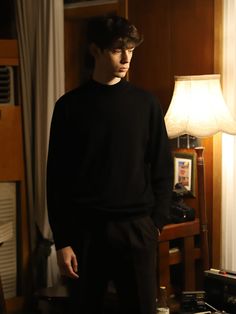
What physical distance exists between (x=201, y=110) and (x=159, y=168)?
0.76 m

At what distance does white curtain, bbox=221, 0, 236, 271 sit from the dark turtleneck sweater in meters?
0.97

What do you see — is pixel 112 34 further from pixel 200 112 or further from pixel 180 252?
pixel 180 252

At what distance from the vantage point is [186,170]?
290cm

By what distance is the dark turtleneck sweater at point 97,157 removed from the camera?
1.77 m

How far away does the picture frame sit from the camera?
2863 millimetres

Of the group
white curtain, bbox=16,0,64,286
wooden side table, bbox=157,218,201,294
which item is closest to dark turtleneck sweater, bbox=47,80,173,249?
wooden side table, bbox=157,218,201,294

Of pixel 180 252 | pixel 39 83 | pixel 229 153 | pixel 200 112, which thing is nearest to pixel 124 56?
pixel 200 112

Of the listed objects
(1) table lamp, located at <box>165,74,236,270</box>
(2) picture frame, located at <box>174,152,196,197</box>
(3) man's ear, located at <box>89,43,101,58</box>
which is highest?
(3) man's ear, located at <box>89,43,101,58</box>

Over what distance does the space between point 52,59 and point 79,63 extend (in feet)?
1.48

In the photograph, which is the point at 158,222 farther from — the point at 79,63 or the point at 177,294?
the point at 79,63

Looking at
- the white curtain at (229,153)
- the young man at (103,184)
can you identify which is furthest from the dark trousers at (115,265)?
the white curtain at (229,153)

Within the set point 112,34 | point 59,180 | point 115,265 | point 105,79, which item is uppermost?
point 112,34

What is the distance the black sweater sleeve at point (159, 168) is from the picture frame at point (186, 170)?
0.98 meters

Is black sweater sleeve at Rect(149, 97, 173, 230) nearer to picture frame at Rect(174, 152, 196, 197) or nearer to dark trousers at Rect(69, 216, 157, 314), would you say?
dark trousers at Rect(69, 216, 157, 314)
